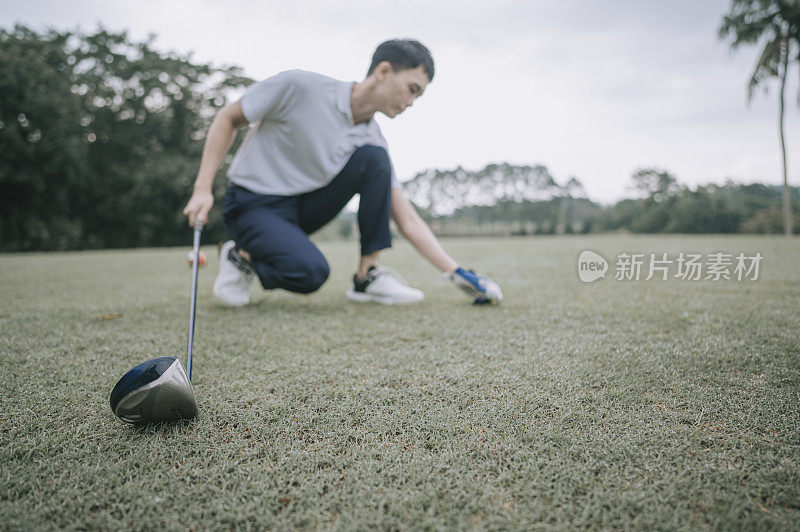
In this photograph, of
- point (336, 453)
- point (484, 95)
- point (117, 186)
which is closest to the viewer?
point (336, 453)

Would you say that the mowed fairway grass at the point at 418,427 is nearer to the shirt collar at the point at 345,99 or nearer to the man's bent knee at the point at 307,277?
the man's bent knee at the point at 307,277

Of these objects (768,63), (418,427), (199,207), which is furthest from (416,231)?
(768,63)

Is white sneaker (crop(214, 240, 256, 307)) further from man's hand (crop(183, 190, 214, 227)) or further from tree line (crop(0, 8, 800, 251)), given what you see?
tree line (crop(0, 8, 800, 251))

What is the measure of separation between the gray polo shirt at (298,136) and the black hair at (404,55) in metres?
0.23

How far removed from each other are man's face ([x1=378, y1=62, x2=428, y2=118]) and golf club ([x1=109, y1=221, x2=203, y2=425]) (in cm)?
159

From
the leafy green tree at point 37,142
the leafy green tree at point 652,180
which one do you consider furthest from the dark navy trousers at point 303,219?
the leafy green tree at point 652,180

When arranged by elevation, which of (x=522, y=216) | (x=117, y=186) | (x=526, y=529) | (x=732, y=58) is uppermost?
(x=732, y=58)

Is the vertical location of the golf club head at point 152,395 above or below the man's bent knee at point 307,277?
below

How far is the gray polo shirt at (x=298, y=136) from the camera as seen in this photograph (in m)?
2.06

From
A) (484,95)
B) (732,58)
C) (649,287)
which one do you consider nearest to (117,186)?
(484,95)

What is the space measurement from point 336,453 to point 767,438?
32.6 inches

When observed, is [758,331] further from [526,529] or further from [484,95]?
[484,95]

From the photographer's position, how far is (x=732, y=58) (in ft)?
49.5

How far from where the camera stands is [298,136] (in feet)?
7.09
